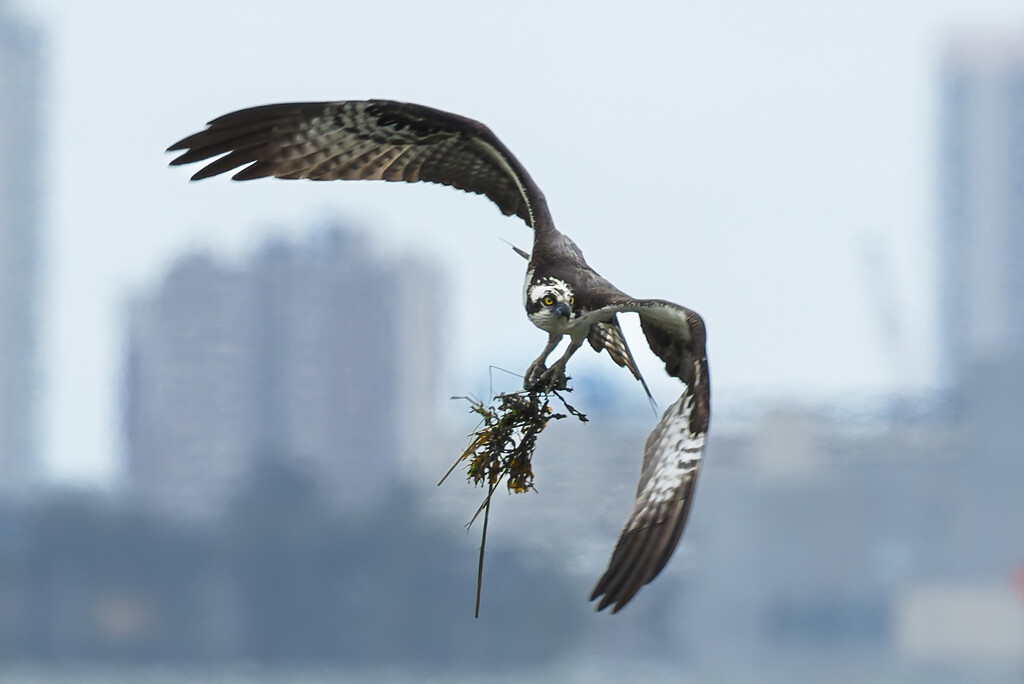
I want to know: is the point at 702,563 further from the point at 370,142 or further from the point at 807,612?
the point at 370,142

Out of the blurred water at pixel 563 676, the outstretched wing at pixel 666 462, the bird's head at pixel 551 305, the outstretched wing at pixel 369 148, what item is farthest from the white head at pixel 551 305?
the blurred water at pixel 563 676

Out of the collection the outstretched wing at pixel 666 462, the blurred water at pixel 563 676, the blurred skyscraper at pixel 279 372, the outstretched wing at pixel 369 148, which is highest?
the blurred skyscraper at pixel 279 372

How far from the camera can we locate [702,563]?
212 ft

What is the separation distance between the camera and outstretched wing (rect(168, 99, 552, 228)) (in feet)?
23.7

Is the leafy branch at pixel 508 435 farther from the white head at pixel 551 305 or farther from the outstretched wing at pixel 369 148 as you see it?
the outstretched wing at pixel 369 148

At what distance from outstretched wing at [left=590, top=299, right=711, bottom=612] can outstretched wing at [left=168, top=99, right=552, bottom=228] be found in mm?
1099

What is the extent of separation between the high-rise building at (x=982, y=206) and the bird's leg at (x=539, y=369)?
2941 inches

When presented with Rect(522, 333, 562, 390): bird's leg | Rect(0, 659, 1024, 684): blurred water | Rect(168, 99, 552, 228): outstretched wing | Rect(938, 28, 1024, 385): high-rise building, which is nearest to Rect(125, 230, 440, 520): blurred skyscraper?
Rect(0, 659, 1024, 684): blurred water

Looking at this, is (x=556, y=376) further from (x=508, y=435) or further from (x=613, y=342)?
(x=613, y=342)

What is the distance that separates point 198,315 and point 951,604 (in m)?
32.5

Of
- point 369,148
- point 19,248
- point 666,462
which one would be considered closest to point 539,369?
point 666,462

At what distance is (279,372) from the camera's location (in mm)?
77250

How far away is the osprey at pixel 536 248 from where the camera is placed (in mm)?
5797

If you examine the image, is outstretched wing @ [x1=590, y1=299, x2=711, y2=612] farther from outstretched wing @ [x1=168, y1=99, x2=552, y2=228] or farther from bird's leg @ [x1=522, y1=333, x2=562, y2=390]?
outstretched wing @ [x1=168, y1=99, x2=552, y2=228]
